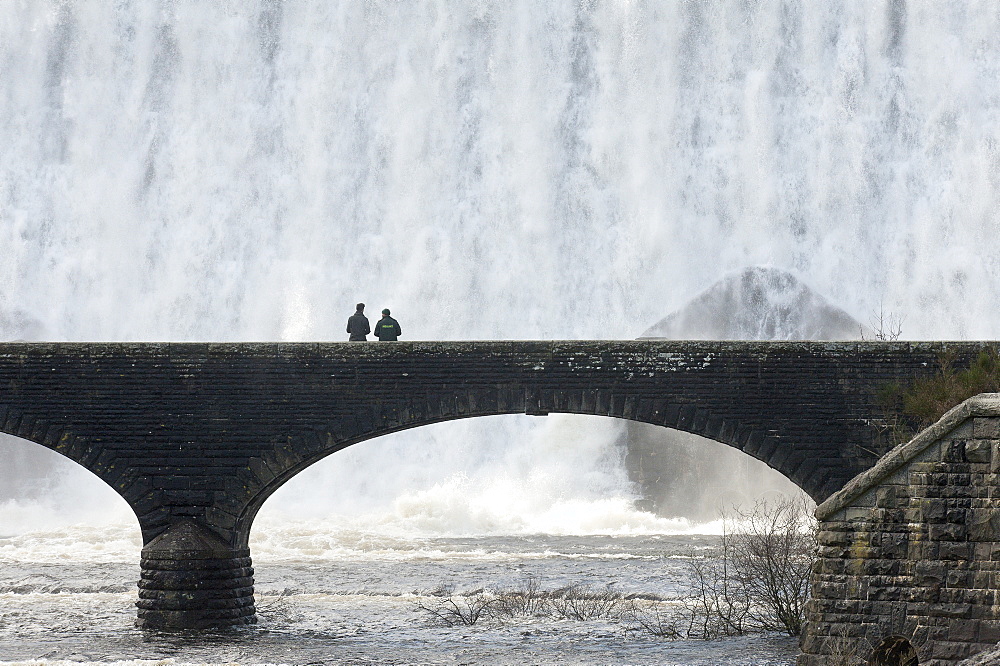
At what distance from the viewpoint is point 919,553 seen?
13750 millimetres

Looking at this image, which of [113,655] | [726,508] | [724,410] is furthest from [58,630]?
[726,508]

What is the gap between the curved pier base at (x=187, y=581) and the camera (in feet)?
66.5

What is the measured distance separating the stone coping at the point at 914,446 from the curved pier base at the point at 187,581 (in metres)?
10.3

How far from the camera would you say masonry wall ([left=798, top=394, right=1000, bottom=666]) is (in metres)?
13.4

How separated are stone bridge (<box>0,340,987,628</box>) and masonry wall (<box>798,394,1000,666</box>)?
589 centimetres

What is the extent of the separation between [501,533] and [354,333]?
2919cm

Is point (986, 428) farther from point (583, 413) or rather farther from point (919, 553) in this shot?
point (583, 413)

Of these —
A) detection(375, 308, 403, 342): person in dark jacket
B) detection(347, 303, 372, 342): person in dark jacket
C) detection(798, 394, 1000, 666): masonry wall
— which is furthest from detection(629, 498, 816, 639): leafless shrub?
detection(347, 303, 372, 342): person in dark jacket

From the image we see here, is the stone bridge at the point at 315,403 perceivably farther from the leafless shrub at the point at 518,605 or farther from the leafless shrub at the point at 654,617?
the leafless shrub at the point at 518,605

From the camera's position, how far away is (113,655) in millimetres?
18516

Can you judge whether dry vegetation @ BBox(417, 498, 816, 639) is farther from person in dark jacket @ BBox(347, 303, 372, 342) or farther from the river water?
person in dark jacket @ BBox(347, 303, 372, 342)

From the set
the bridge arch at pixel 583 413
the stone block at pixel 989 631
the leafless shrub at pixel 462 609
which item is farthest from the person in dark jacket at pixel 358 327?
the stone block at pixel 989 631

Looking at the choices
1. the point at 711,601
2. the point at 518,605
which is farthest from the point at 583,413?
the point at 518,605

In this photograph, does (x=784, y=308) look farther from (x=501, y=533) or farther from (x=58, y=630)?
(x=58, y=630)
